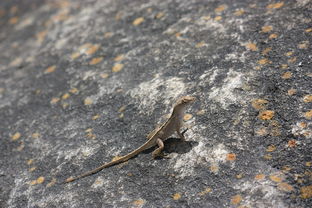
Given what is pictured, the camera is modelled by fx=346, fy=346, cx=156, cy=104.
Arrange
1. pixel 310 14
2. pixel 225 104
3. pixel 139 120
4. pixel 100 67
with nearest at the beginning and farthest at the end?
1. pixel 225 104
2. pixel 139 120
3. pixel 310 14
4. pixel 100 67

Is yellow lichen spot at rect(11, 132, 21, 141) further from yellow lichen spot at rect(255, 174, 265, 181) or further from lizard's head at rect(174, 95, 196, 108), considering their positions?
yellow lichen spot at rect(255, 174, 265, 181)

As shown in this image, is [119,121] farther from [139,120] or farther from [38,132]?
[38,132]

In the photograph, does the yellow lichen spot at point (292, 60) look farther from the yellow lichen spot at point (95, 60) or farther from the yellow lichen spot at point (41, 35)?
the yellow lichen spot at point (41, 35)

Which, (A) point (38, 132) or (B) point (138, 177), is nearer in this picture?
(B) point (138, 177)

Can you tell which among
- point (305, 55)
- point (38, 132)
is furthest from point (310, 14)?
point (38, 132)

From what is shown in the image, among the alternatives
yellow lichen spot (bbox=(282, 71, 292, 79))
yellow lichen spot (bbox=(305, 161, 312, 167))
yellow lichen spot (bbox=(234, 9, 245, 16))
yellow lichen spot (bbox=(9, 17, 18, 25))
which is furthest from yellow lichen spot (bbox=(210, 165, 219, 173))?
yellow lichen spot (bbox=(9, 17, 18, 25))

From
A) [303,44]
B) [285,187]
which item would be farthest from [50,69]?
[285,187]

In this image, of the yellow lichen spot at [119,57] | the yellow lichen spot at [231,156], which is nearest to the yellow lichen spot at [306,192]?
the yellow lichen spot at [231,156]
